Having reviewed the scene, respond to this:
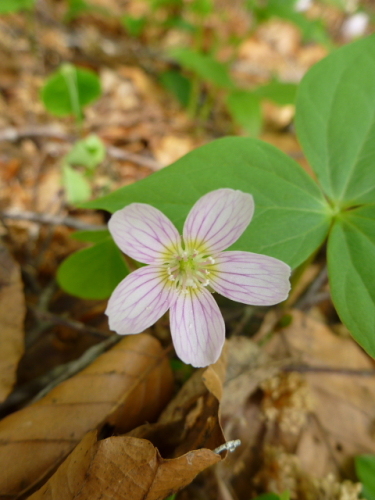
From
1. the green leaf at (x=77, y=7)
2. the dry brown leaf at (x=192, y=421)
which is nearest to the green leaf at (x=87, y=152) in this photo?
the dry brown leaf at (x=192, y=421)

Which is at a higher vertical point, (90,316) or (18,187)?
(18,187)

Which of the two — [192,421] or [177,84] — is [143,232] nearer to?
[192,421]

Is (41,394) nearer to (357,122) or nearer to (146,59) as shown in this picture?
(357,122)

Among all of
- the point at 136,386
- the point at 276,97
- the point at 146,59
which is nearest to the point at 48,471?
the point at 136,386

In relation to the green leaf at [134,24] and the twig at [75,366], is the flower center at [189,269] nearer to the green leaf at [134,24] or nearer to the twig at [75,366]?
the twig at [75,366]

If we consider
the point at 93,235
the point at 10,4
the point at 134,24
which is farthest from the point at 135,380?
the point at 134,24

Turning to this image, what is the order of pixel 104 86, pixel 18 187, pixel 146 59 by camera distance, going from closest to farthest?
pixel 18 187 < pixel 104 86 < pixel 146 59

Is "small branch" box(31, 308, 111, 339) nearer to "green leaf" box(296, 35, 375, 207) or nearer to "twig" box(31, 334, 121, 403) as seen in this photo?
"twig" box(31, 334, 121, 403)

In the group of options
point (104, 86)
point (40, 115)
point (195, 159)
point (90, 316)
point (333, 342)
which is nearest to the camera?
point (195, 159)
